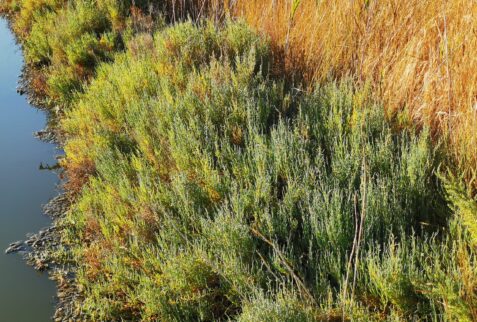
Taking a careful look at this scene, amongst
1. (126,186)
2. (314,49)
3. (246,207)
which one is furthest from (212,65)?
(246,207)

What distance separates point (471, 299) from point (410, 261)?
1.17 feet

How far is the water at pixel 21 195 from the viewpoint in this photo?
3.35 meters

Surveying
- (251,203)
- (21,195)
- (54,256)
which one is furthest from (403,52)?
(21,195)

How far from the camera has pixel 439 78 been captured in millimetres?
3277

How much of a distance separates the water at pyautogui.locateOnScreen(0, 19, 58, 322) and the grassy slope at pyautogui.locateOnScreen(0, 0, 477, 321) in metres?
0.31

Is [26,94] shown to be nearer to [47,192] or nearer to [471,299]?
[47,192]

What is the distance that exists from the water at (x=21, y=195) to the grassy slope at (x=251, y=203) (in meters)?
0.31

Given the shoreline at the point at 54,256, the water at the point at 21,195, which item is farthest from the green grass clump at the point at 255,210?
the water at the point at 21,195

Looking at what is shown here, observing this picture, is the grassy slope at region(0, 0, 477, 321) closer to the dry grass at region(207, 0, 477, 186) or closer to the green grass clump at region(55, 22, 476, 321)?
the green grass clump at region(55, 22, 476, 321)

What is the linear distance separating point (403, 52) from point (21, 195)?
11.4 feet

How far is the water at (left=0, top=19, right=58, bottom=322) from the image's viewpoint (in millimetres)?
3350

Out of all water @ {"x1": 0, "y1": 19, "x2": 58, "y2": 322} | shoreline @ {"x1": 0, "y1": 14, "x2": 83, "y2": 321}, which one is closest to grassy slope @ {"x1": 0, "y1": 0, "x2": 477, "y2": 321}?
shoreline @ {"x1": 0, "y1": 14, "x2": 83, "y2": 321}

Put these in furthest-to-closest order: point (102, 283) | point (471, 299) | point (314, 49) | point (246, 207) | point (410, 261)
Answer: point (314, 49), point (102, 283), point (246, 207), point (410, 261), point (471, 299)

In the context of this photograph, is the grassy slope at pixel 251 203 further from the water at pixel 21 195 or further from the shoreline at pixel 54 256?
the water at pixel 21 195
